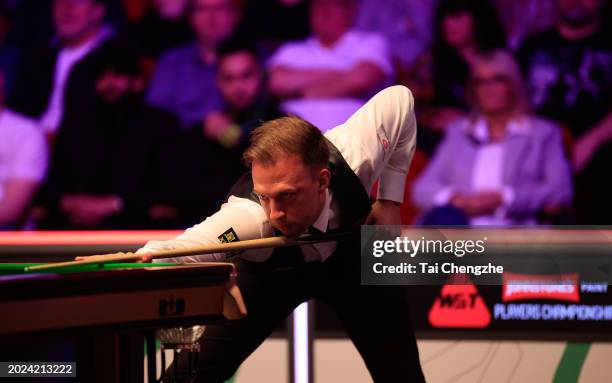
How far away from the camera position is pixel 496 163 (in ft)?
15.5

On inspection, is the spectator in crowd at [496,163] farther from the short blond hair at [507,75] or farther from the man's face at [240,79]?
the man's face at [240,79]

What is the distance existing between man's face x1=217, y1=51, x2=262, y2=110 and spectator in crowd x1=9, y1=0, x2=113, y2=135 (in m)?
0.77

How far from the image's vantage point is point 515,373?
12.0 feet

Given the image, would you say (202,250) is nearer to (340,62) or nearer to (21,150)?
(340,62)

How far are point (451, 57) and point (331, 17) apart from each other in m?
0.71

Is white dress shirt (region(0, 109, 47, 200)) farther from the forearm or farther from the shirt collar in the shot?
the shirt collar

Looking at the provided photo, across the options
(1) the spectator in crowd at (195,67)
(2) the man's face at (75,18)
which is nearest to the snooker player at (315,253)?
(1) the spectator in crowd at (195,67)

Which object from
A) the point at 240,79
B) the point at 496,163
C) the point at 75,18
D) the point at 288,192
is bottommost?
the point at 288,192

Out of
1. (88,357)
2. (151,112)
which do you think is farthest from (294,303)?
(151,112)

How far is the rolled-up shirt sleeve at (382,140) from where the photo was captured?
2.91m

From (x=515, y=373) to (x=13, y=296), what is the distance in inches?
93.6

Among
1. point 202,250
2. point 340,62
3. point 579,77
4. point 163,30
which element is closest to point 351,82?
point 340,62

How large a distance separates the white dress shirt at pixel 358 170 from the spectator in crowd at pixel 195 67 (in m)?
2.06

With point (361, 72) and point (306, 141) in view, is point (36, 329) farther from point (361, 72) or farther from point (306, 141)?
point (361, 72)
